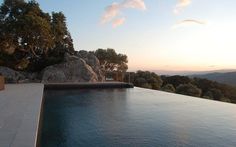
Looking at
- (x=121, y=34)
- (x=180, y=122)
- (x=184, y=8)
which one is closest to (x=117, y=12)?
(x=121, y=34)

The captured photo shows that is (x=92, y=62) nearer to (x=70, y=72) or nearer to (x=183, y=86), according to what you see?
(x=70, y=72)

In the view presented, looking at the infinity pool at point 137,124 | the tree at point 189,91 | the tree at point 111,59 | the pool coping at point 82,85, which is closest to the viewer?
the infinity pool at point 137,124

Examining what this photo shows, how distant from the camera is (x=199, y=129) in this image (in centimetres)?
702

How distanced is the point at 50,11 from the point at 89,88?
749 centimetres

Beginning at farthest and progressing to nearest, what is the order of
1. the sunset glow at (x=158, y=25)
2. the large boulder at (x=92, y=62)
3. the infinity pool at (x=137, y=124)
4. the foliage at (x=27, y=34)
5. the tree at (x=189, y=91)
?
the tree at (x=189, y=91)
the large boulder at (x=92, y=62)
the foliage at (x=27, y=34)
the sunset glow at (x=158, y=25)
the infinity pool at (x=137, y=124)

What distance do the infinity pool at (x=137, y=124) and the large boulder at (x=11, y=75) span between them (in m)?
7.36

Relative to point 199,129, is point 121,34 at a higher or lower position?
higher

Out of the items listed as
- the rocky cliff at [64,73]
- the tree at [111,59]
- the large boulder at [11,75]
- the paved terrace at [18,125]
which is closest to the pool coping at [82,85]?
the rocky cliff at [64,73]

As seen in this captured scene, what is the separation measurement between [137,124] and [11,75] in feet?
41.4

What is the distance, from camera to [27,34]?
1686 cm

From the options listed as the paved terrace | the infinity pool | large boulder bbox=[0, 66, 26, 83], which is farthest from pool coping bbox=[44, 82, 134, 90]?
the paved terrace

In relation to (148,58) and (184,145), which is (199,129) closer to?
(184,145)

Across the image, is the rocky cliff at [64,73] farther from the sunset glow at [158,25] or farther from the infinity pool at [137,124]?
the infinity pool at [137,124]

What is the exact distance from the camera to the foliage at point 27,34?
54.6ft
